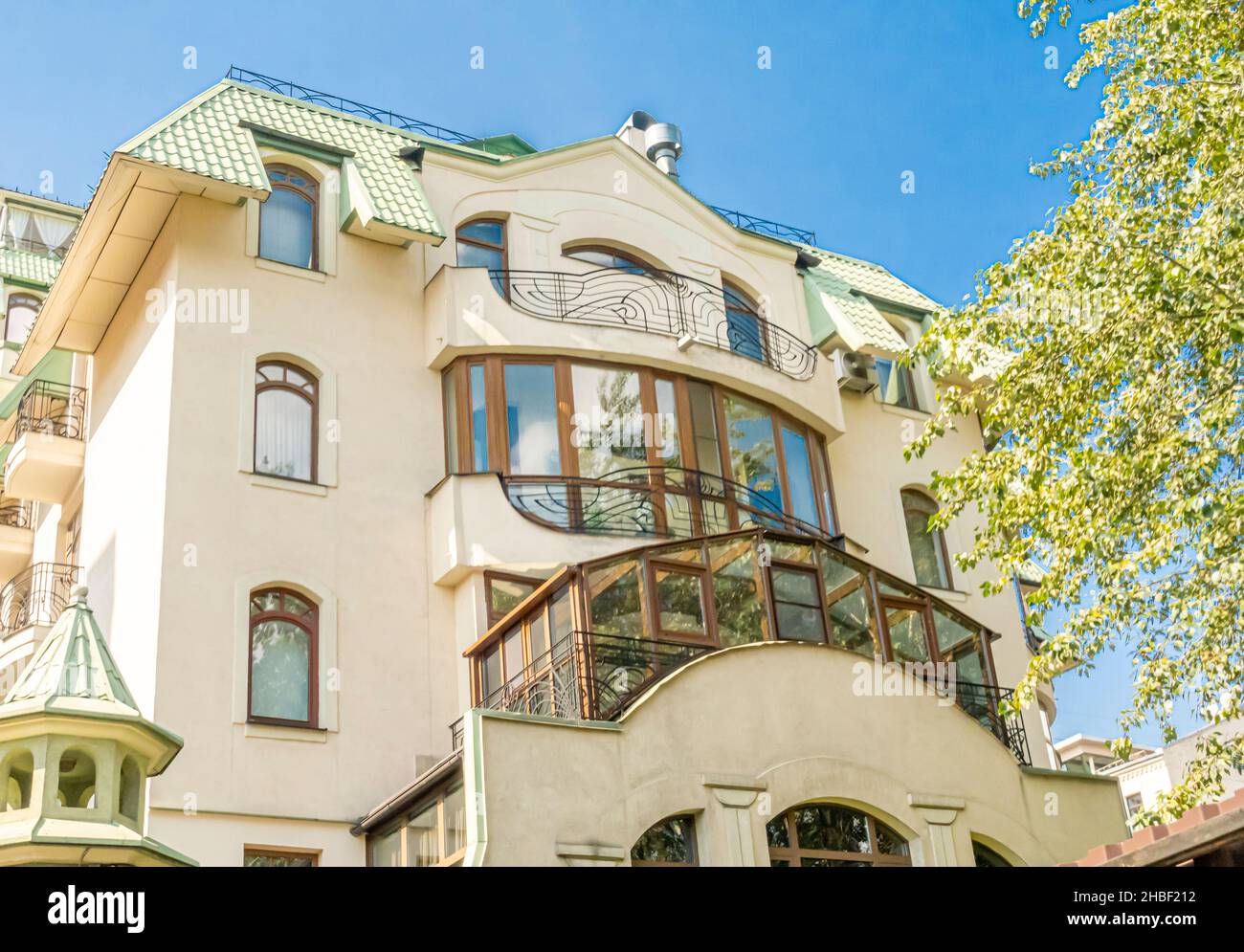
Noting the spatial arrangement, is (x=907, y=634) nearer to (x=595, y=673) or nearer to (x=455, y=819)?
(x=595, y=673)

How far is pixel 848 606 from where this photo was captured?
16984mm

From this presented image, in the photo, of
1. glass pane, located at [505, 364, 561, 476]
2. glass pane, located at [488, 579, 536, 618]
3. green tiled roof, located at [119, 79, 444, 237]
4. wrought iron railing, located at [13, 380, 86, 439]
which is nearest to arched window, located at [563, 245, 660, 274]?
green tiled roof, located at [119, 79, 444, 237]

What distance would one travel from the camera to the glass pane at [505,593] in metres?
17.8

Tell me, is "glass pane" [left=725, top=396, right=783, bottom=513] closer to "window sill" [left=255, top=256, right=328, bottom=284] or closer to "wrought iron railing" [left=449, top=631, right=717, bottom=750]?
"wrought iron railing" [left=449, top=631, right=717, bottom=750]

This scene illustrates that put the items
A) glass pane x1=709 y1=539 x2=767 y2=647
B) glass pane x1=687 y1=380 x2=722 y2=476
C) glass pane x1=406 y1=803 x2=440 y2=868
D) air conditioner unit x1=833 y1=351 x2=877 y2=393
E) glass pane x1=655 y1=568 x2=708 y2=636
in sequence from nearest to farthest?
glass pane x1=406 y1=803 x2=440 y2=868, glass pane x1=655 y1=568 x2=708 y2=636, glass pane x1=709 y1=539 x2=767 y2=647, glass pane x1=687 y1=380 x2=722 y2=476, air conditioner unit x1=833 y1=351 x2=877 y2=393

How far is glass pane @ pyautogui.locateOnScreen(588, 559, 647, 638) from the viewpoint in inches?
596

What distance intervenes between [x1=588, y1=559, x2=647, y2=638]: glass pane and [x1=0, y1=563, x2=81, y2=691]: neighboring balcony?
904 centimetres

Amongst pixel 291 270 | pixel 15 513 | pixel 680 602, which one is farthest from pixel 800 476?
pixel 15 513

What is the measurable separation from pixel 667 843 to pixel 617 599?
256 centimetres

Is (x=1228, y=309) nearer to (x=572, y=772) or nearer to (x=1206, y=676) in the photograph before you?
(x=1206, y=676)

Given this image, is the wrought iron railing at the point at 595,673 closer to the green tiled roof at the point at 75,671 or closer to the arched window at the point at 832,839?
the arched window at the point at 832,839

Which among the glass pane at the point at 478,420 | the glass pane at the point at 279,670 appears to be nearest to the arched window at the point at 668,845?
the glass pane at the point at 279,670
